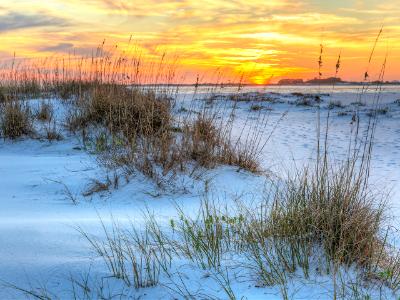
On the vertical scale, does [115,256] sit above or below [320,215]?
below

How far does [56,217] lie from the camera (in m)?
3.62

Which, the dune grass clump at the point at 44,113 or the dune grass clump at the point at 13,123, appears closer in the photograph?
the dune grass clump at the point at 13,123

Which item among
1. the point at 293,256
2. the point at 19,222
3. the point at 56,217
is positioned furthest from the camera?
the point at 56,217

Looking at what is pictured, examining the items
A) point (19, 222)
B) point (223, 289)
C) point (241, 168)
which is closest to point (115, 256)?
point (223, 289)

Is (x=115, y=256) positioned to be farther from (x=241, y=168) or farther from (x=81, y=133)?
(x=81, y=133)

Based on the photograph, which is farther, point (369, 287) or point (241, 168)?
point (241, 168)

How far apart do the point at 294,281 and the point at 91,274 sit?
111cm

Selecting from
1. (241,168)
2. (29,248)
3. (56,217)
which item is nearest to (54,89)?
(241,168)

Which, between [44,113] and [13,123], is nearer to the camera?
[13,123]

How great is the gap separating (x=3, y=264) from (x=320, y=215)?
1923 millimetres

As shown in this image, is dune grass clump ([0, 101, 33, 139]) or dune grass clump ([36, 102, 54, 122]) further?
dune grass clump ([36, 102, 54, 122])

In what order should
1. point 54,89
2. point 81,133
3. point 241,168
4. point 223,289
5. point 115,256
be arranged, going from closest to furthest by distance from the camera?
1. point 223,289
2. point 115,256
3. point 241,168
4. point 81,133
5. point 54,89

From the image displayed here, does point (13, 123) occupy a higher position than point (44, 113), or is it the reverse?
point (44, 113)

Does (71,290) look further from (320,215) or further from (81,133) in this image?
(81,133)
